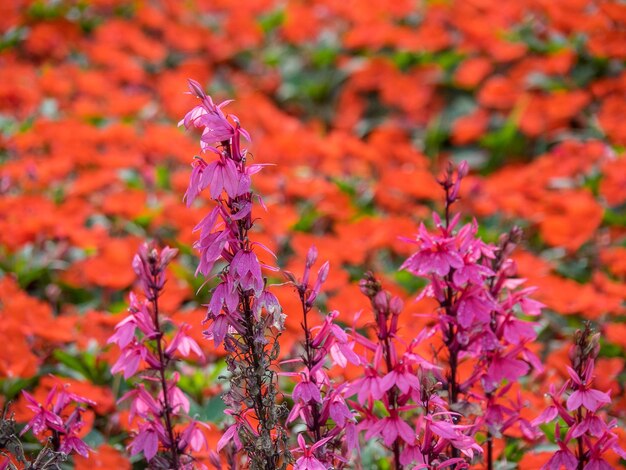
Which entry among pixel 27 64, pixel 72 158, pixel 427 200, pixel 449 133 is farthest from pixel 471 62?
pixel 27 64

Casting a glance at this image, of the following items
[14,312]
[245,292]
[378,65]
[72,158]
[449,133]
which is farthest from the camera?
[378,65]

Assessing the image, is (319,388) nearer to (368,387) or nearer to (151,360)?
(368,387)

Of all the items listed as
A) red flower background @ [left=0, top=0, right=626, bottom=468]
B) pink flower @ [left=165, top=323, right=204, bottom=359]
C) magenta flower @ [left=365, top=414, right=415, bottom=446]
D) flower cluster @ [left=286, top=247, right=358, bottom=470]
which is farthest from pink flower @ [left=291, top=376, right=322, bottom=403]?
red flower background @ [left=0, top=0, right=626, bottom=468]

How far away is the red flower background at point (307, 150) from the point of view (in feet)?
8.71

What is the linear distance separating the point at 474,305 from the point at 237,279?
529mm

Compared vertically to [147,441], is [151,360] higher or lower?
higher

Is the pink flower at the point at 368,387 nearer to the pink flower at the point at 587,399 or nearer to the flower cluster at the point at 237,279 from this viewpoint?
the flower cluster at the point at 237,279

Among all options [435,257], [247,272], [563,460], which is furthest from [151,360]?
[563,460]

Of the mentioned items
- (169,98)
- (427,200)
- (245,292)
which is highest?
(245,292)

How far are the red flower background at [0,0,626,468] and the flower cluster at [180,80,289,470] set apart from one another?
0.67 meters

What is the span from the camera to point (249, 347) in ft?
5.02

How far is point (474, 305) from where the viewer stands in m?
1.63

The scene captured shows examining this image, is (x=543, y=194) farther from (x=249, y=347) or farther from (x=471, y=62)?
(x=249, y=347)

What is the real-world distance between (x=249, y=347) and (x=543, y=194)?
2.32 meters
